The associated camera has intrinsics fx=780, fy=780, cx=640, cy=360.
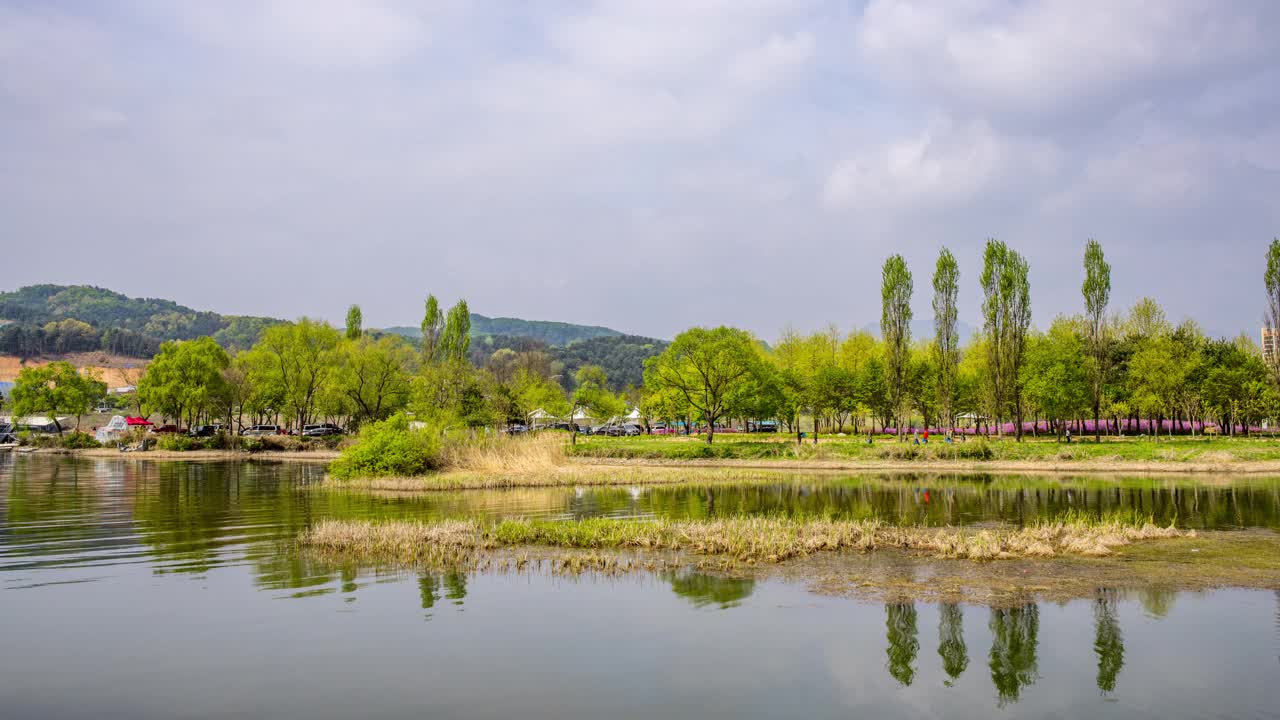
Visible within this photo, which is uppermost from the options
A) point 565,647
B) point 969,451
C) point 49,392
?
point 49,392

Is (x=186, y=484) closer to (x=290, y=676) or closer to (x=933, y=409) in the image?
(x=290, y=676)

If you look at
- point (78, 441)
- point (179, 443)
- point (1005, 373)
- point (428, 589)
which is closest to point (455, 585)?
point (428, 589)

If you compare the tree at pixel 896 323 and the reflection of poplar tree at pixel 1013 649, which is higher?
the tree at pixel 896 323

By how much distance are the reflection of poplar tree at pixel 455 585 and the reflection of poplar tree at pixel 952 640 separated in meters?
9.43

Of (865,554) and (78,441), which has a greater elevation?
(78,441)

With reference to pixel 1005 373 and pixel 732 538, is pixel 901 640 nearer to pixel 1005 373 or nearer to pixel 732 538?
pixel 732 538

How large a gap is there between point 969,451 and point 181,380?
3196 inches

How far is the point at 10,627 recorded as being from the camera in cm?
1437

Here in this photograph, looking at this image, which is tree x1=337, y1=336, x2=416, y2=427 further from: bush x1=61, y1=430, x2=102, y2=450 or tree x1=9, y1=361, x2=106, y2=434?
tree x1=9, y1=361, x2=106, y2=434

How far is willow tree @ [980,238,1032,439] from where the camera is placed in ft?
227

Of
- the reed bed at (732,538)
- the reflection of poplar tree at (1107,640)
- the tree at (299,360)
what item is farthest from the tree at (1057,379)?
the tree at (299,360)

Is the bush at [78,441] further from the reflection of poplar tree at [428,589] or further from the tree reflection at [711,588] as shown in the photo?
the tree reflection at [711,588]

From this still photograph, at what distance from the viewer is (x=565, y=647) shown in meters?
13.4

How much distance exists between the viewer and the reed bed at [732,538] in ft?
68.4
